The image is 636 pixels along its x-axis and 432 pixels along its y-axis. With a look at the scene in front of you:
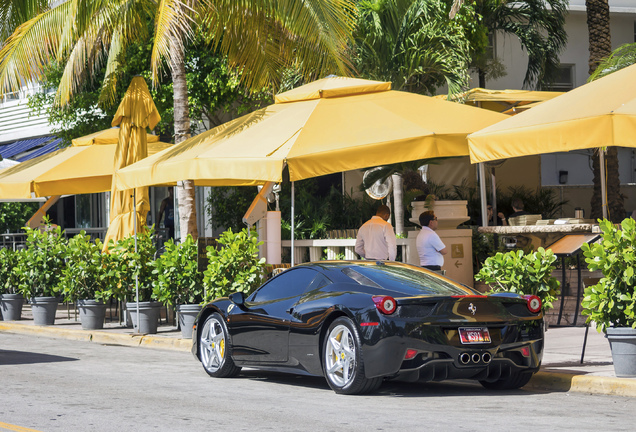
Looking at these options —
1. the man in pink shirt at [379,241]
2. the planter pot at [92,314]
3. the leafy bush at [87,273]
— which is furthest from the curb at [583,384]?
the planter pot at [92,314]

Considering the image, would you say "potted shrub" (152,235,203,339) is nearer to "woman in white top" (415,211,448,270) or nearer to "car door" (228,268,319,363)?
"woman in white top" (415,211,448,270)

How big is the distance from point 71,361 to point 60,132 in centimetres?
1476

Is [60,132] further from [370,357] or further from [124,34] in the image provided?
[370,357]

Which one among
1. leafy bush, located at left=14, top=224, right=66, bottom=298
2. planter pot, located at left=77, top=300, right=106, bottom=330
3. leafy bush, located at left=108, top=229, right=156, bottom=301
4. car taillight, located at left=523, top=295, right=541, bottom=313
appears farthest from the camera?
leafy bush, located at left=14, top=224, right=66, bottom=298

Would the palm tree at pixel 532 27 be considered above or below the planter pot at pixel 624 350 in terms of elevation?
above

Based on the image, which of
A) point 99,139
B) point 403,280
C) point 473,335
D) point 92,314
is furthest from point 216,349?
point 99,139

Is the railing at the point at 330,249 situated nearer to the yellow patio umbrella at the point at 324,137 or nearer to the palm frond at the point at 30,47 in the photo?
the yellow patio umbrella at the point at 324,137

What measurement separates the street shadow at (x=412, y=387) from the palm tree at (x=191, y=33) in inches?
240

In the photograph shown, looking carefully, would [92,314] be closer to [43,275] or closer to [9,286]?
[43,275]

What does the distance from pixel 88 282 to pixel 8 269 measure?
11.3ft

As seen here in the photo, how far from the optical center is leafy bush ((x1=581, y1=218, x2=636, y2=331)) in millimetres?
8961

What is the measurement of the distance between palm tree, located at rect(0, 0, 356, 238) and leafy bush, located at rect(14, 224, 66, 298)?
2413 mm

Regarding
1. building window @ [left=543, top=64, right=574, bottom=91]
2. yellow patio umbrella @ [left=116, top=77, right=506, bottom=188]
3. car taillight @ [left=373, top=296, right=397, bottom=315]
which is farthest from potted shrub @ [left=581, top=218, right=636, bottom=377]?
building window @ [left=543, top=64, right=574, bottom=91]

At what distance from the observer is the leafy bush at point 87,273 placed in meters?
16.2
